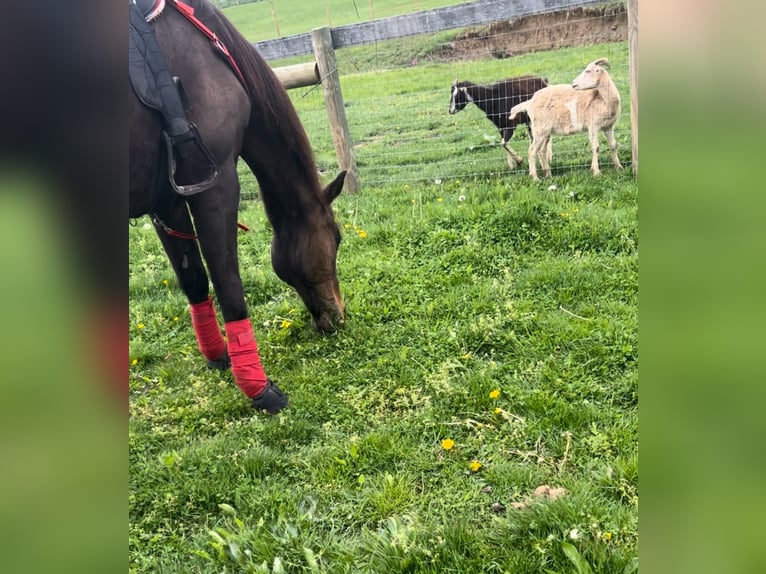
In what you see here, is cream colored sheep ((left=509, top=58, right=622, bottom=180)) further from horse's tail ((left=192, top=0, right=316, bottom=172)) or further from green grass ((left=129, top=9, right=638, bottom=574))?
horse's tail ((left=192, top=0, right=316, bottom=172))

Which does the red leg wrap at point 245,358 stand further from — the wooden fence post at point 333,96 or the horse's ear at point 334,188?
the wooden fence post at point 333,96

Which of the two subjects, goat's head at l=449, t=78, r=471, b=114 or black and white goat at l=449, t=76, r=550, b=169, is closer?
black and white goat at l=449, t=76, r=550, b=169

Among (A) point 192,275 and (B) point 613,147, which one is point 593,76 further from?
(A) point 192,275

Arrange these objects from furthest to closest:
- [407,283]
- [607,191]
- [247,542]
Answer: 1. [607,191]
2. [407,283]
3. [247,542]

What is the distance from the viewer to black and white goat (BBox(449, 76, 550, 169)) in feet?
23.3

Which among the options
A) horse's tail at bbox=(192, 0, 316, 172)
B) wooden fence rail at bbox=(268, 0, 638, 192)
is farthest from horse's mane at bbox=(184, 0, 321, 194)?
wooden fence rail at bbox=(268, 0, 638, 192)

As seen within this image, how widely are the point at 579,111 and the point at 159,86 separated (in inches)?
204

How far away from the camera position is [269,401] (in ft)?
10.3

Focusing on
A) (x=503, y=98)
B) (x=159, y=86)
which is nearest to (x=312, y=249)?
(x=159, y=86)

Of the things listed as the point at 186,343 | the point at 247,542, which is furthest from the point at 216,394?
the point at 247,542
